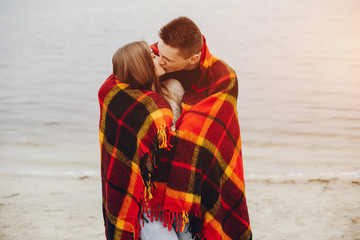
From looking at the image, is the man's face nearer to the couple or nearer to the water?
the couple

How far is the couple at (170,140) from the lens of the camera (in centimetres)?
168

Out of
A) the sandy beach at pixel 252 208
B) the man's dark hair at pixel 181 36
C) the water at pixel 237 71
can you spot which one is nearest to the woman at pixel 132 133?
the man's dark hair at pixel 181 36

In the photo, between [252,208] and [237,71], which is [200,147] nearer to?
[252,208]

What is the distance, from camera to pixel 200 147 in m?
1.69

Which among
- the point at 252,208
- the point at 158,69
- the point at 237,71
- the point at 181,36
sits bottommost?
the point at 237,71

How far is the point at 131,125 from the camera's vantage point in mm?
1680

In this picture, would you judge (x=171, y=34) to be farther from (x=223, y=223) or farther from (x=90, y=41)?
(x=90, y=41)

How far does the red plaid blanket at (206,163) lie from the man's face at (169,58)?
9cm

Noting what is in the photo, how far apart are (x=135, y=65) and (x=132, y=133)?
280 millimetres

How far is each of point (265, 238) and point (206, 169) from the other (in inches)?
53.6

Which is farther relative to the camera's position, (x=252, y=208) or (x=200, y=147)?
(x=252, y=208)

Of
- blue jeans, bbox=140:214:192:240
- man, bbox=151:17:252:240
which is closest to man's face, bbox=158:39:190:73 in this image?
man, bbox=151:17:252:240

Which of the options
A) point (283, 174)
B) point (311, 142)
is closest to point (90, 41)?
point (311, 142)

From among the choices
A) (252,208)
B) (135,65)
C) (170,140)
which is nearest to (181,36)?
(135,65)
